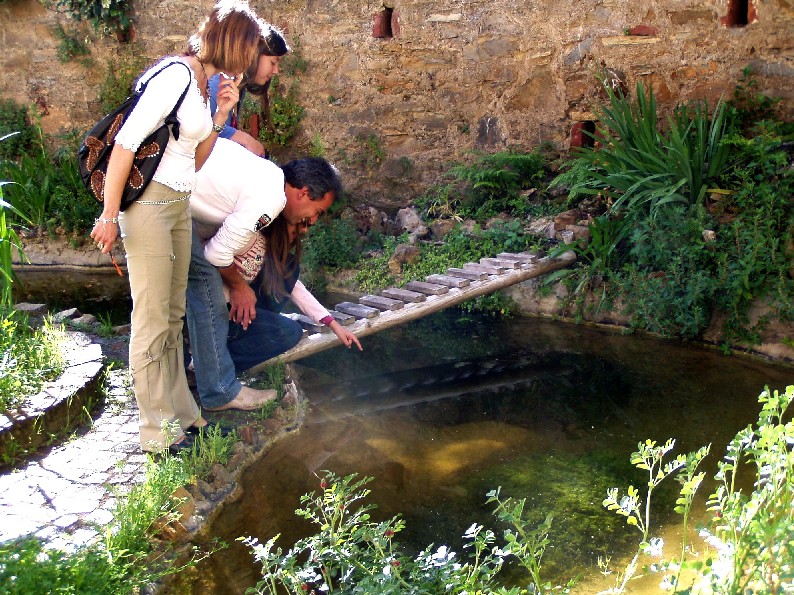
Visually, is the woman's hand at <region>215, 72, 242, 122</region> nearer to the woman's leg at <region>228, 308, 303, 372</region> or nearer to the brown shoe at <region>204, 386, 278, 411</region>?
the woman's leg at <region>228, 308, 303, 372</region>

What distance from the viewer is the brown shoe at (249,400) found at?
4387 millimetres

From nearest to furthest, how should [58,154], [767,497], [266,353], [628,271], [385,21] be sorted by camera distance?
[767,497] < [266,353] < [628,271] < [385,21] < [58,154]

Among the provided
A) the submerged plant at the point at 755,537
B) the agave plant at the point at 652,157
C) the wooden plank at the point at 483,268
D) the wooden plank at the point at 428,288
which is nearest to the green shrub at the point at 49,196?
the wooden plank at the point at 428,288

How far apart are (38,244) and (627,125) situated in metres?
5.64

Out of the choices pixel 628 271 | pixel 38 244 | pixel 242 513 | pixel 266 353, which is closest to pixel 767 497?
pixel 242 513

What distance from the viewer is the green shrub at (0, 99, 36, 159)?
30.0 feet

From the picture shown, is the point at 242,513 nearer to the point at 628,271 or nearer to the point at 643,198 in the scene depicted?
the point at 628,271

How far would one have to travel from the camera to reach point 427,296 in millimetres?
5551

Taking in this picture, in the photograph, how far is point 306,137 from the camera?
27.7ft

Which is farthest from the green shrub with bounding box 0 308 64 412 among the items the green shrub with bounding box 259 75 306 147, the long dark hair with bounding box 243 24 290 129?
the green shrub with bounding box 259 75 306 147

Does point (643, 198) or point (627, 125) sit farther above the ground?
point (627, 125)

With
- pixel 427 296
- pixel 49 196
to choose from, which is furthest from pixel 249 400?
pixel 49 196

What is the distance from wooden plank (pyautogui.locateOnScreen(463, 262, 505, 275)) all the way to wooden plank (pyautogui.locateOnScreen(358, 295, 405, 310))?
32.6 inches

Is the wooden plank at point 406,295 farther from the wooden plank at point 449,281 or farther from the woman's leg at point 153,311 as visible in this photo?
the woman's leg at point 153,311
